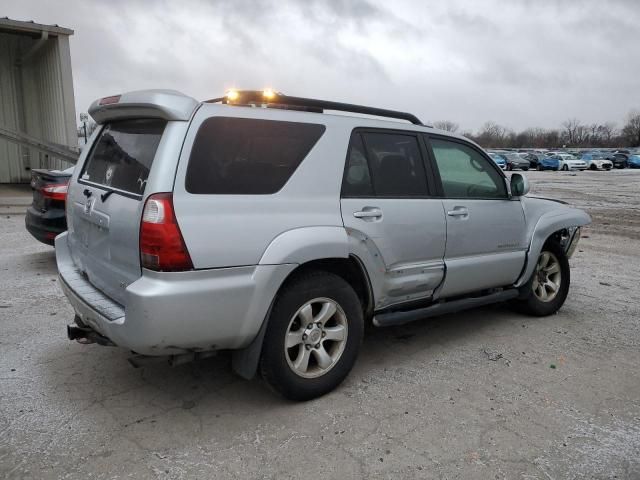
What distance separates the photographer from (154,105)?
109 inches

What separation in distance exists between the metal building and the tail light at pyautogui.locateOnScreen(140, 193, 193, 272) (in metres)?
12.8

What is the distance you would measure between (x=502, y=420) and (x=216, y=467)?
1675 mm

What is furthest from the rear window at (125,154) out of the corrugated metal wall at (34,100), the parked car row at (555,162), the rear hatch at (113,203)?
the parked car row at (555,162)

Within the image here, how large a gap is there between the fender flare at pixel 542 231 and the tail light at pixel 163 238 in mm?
3196

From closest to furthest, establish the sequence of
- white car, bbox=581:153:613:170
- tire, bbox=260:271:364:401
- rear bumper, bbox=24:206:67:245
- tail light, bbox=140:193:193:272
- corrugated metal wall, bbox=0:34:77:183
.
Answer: tail light, bbox=140:193:193:272
tire, bbox=260:271:364:401
rear bumper, bbox=24:206:67:245
corrugated metal wall, bbox=0:34:77:183
white car, bbox=581:153:613:170

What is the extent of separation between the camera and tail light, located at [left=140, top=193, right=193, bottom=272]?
2575 mm

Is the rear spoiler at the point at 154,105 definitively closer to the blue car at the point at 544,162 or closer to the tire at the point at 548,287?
the tire at the point at 548,287

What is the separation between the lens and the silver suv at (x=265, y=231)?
2652 millimetres

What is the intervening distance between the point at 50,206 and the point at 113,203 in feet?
12.2

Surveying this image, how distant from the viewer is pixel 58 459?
2.57 metres

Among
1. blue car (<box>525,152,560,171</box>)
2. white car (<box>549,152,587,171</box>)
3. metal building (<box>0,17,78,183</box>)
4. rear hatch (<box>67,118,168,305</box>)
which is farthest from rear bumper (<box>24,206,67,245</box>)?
white car (<box>549,152,587,171</box>)

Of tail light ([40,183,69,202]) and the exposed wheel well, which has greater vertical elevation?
tail light ([40,183,69,202])

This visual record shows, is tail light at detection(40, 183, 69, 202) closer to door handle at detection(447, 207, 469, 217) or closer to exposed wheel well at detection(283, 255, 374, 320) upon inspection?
exposed wheel well at detection(283, 255, 374, 320)

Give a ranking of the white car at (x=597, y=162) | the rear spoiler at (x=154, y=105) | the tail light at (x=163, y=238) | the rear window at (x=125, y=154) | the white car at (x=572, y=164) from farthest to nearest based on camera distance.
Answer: the white car at (x=597, y=162), the white car at (x=572, y=164), the rear window at (x=125, y=154), the rear spoiler at (x=154, y=105), the tail light at (x=163, y=238)
